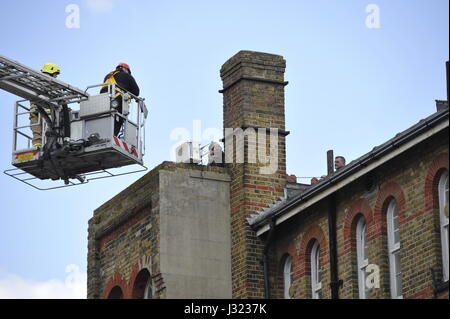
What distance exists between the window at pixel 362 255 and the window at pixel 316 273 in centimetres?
144

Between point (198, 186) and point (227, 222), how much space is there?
3.32 ft

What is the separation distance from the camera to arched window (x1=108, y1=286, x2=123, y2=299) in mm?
34872

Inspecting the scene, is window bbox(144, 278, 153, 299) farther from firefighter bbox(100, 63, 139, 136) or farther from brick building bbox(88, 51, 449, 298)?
firefighter bbox(100, 63, 139, 136)

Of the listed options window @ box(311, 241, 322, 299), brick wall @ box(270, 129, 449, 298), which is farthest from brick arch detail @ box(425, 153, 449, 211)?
window @ box(311, 241, 322, 299)

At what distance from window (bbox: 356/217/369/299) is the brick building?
2 cm

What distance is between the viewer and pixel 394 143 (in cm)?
2741

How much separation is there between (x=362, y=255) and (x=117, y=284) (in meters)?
7.45

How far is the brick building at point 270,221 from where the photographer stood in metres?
27.3

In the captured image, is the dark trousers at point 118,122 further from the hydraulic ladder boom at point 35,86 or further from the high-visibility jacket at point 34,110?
the high-visibility jacket at point 34,110

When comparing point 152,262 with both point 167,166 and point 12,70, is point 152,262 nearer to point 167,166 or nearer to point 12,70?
point 167,166

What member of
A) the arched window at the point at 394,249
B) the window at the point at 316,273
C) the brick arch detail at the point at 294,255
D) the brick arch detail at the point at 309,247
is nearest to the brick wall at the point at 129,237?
the brick arch detail at the point at 294,255

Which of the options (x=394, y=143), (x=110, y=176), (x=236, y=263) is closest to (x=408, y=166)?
(x=394, y=143)

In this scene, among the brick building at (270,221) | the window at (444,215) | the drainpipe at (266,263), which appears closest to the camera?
the window at (444,215)

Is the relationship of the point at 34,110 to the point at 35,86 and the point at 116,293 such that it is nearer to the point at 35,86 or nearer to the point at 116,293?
the point at 35,86
